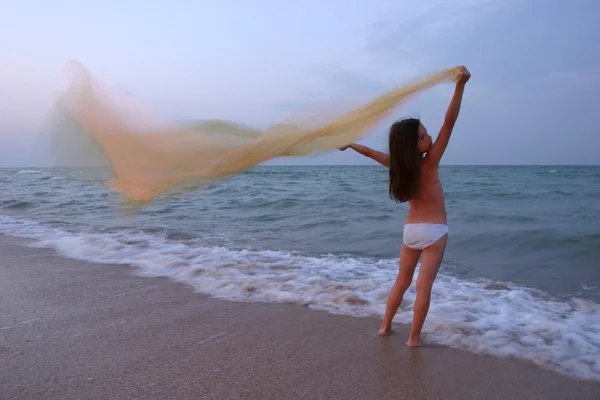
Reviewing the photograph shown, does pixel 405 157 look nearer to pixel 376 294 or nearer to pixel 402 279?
pixel 402 279

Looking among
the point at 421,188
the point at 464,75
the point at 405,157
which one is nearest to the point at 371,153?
the point at 405,157

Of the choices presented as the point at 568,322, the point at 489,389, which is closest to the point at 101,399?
the point at 489,389

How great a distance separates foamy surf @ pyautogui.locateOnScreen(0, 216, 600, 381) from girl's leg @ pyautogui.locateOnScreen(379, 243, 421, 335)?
373mm

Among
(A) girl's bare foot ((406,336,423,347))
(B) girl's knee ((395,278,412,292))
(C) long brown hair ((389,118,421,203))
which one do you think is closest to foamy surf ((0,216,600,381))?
(A) girl's bare foot ((406,336,423,347))

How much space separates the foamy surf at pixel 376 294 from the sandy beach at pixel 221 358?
28cm

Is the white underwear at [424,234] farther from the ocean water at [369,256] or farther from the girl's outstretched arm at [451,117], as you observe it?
the ocean water at [369,256]

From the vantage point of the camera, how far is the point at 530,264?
729cm

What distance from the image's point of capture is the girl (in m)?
3.67

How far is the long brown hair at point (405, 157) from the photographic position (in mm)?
3674

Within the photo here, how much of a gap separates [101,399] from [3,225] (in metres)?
10.0

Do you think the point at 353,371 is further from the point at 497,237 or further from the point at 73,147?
the point at 497,237

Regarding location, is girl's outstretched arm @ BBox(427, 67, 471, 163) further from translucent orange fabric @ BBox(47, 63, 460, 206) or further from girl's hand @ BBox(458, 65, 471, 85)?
translucent orange fabric @ BBox(47, 63, 460, 206)

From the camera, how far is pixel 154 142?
4.66 metres

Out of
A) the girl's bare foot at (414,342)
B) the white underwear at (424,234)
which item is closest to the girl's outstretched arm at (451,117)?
the white underwear at (424,234)
